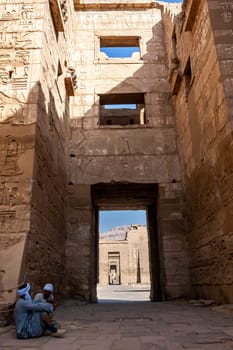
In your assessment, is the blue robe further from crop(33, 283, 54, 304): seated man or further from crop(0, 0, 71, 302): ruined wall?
crop(0, 0, 71, 302): ruined wall

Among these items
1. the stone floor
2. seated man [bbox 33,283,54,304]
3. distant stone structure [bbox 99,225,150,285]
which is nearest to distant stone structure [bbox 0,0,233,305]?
seated man [bbox 33,283,54,304]

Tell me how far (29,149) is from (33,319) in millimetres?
2722

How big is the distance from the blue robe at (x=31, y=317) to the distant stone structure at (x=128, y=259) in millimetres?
18250

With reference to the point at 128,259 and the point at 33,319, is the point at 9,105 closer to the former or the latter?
the point at 33,319

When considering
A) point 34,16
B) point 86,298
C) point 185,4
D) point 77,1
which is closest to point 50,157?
point 34,16

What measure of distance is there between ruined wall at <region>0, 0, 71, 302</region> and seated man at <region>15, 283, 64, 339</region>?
40.3 inches

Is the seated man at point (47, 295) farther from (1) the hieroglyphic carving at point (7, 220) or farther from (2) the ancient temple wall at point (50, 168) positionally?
(1) the hieroglyphic carving at point (7, 220)

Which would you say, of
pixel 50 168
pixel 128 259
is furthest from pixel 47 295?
pixel 128 259

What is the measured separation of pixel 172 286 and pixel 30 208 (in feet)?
13.9

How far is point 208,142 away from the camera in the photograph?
5.88 meters

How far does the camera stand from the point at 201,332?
304 cm

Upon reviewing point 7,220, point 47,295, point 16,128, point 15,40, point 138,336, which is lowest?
point 138,336

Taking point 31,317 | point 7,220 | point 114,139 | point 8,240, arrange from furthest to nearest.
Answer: point 114,139 → point 7,220 → point 8,240 → point 31,317

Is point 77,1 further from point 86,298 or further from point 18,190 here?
point 86,298
